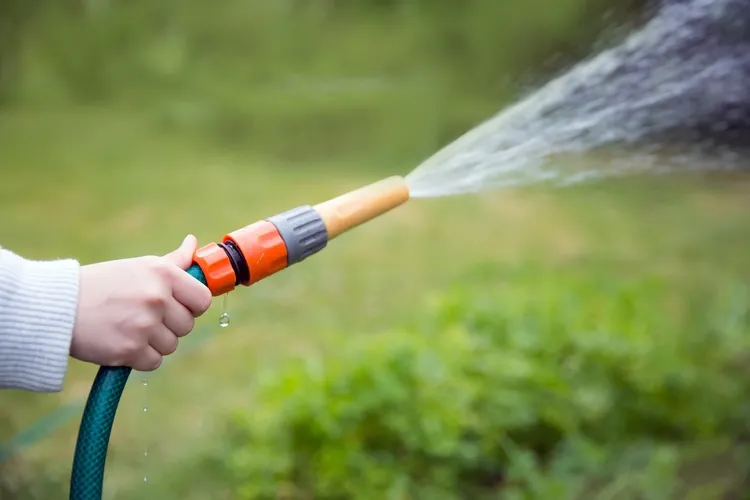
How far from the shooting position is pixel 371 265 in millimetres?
1496

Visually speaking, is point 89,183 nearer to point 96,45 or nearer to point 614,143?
point 96,45

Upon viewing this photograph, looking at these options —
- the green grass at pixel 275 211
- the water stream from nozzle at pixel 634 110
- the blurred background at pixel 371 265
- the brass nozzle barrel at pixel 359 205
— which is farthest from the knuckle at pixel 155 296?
the green grass at pixel 275 211

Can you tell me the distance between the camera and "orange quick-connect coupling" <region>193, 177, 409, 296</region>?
0.54 metres

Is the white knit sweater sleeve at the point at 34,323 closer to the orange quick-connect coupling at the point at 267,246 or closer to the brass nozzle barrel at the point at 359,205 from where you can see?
the orange quick-connect coupling at the point at 267,246

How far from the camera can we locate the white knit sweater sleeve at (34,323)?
1.66 feet

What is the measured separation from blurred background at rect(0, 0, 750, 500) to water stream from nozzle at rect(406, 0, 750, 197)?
0.10 meters

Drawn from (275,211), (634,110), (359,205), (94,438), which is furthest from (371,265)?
(94,438)

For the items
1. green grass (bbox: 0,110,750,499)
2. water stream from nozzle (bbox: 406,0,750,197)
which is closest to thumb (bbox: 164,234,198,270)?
water stream from nozzle (bbox: 406,0,750,197)

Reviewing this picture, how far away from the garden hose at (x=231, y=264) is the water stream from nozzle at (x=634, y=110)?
20 centimetres

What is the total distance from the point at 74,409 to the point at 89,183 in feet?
1.63

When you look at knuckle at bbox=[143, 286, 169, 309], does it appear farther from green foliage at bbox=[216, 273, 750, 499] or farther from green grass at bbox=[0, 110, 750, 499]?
green grass at bbox=[0, 110, 750, 499]

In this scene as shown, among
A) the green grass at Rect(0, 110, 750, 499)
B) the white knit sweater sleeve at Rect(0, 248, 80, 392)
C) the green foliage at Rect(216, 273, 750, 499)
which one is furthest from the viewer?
the green grass at Rect(0, 110, 750, 499)

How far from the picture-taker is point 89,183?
1410 millimetres

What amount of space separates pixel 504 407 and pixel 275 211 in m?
0.60
